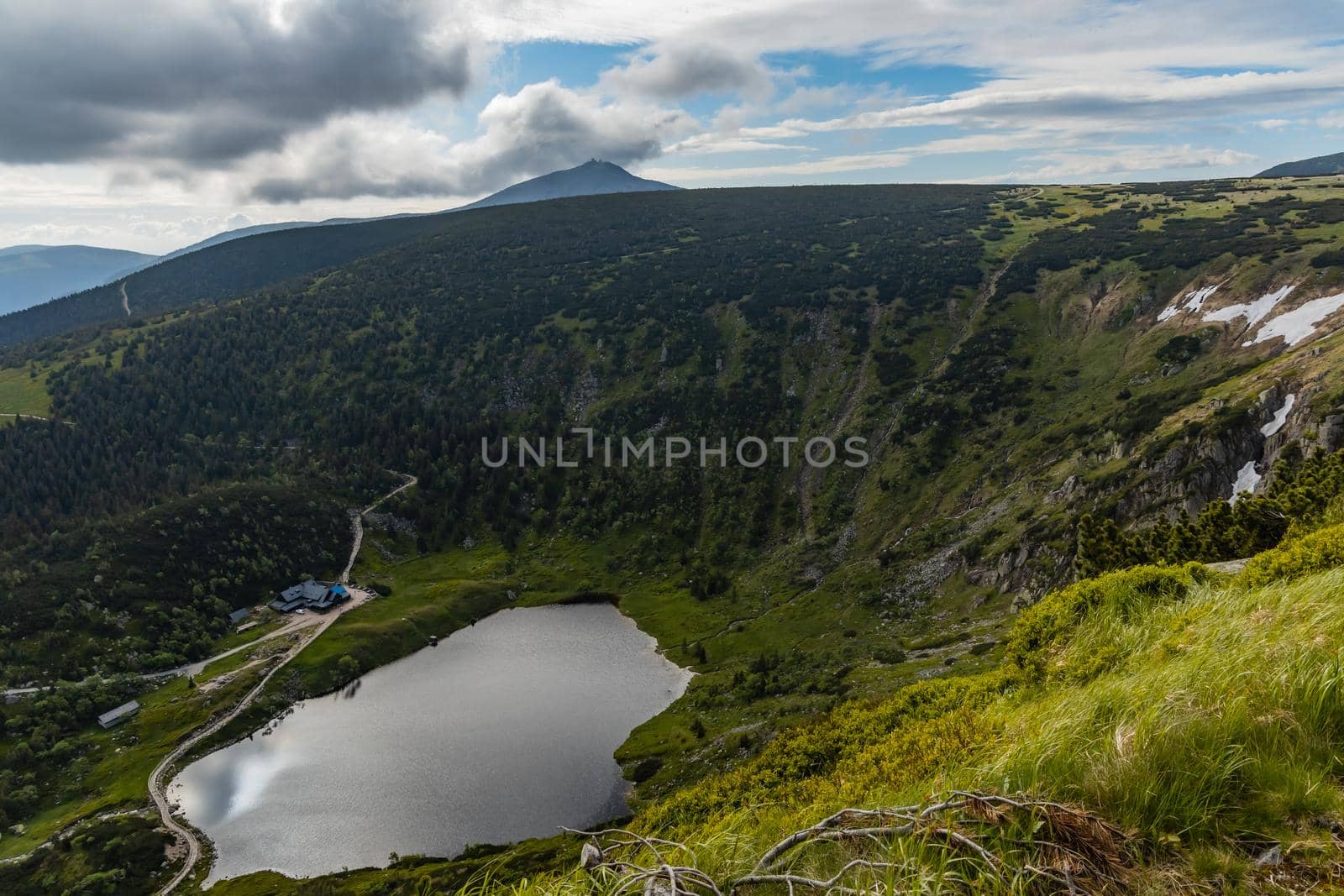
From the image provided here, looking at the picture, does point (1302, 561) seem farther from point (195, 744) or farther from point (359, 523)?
point (359, 523)

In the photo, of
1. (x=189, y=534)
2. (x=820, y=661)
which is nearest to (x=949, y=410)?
(x=820, y=661)

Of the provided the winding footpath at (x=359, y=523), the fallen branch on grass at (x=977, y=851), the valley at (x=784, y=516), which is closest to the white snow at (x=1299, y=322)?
the valley at (x=784, y=516)

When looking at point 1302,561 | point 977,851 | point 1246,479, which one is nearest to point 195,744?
point 977,851

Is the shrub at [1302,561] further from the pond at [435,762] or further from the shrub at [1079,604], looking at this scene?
the pond at [435,762]

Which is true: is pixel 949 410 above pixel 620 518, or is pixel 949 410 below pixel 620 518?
above

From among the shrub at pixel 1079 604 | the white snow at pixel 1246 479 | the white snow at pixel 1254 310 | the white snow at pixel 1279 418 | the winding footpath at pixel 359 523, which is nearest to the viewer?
the shrub at pixel 1079 604

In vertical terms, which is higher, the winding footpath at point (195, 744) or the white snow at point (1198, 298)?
the white snow at point (1198, 298)

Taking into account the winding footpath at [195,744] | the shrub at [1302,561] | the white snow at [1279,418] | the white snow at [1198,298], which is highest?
the white snow at [1198,298]

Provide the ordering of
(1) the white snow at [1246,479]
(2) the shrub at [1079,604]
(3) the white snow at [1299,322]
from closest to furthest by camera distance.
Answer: (2) the shrub at [1079,604] < (1) the white snow at [1246,479] < (3) the white snow at [1299,322]

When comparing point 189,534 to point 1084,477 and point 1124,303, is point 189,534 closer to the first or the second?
point 1084,477
